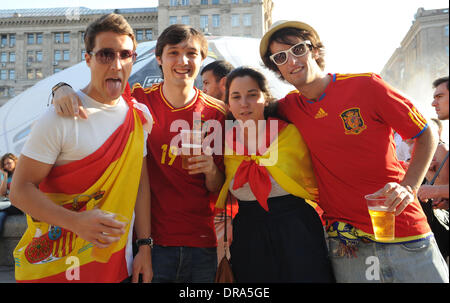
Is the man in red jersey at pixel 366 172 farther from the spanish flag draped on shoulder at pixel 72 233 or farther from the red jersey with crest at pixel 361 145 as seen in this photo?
the spanish flag draped on shoulder at pixel 72 233

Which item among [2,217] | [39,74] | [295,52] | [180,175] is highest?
[39,74]

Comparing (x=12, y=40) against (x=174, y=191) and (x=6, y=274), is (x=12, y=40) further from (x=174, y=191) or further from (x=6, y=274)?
(x=174, y=191)

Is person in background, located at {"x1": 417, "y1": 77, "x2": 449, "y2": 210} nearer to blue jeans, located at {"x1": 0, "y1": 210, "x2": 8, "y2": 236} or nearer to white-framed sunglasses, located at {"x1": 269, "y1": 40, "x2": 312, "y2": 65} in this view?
white-framed sunglasses, located at {"x1": 269, "y1": 40, "x2": 312, "y2": 65}

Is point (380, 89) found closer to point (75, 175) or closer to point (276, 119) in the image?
point (276, 119)

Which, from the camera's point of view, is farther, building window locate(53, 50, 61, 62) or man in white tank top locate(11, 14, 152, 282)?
building window locate(53, 50, 61, 62)

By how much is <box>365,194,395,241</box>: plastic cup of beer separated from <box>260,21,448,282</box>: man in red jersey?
0.13 m

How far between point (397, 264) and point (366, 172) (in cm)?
55

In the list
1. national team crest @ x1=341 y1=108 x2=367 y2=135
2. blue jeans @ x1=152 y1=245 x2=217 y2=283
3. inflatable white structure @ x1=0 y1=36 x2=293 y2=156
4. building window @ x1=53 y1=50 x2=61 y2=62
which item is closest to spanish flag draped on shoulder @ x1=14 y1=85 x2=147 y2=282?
blue jeans @ x1=152 y1=245 x2=217 y2=283

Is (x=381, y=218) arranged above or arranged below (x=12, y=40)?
below

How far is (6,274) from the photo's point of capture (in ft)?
14.3

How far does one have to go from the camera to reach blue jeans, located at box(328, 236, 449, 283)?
1.93 m

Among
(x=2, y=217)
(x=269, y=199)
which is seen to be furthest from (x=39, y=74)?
(x=269, y=199)
